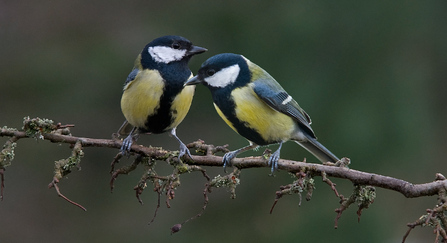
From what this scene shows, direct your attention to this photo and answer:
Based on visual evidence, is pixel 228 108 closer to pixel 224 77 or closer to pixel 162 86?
pixel 224 77

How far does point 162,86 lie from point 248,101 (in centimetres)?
38

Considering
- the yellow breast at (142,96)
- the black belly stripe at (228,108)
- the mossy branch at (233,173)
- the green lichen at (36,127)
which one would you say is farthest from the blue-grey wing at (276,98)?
the green lichen at (36,127)

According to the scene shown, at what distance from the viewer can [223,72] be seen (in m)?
1.53

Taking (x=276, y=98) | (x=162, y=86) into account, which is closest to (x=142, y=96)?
(x=162, y=86)

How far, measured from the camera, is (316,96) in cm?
285

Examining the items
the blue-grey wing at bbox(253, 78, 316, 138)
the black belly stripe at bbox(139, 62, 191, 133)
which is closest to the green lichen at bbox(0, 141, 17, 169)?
the black belly stripe at bbox(139, 62, 191, 133)

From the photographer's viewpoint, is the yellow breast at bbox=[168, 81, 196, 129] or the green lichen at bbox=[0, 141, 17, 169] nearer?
the green lichen at bbox=[0, 141, 17, 169]

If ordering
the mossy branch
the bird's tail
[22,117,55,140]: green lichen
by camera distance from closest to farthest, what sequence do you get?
the mossy branch, [22,117,55,140]: green lichen, the bird's tail

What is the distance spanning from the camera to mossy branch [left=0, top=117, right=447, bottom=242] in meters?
1.17

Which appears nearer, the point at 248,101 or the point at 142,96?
the point at 248,101

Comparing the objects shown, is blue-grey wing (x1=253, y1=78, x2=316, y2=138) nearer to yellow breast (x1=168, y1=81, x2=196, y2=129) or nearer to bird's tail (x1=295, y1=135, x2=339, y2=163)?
bird's tail (x1=295, y1=135, x2=339, y2=163)

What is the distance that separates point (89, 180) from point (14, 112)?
703 mm

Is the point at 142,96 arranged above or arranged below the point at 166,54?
below

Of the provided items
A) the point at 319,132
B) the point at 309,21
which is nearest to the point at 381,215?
the point at 319,132
